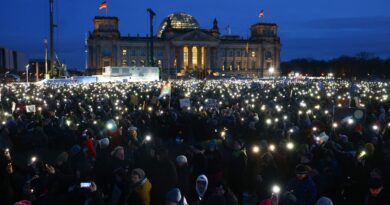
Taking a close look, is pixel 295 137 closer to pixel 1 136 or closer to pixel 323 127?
pixel 323 127

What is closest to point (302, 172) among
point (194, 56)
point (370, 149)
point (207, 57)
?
point (370, 149)

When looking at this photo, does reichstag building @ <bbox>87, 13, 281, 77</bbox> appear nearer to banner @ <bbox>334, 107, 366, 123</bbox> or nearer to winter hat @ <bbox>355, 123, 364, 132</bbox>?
banner @ <bbox>334, 107, 366, 123</bbox>

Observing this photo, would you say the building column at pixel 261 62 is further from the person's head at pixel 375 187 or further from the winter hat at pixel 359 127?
the person's head at pixel 375 187

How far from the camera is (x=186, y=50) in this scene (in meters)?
116

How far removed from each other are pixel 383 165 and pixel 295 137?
389 centimetres

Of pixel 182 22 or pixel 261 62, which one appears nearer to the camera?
pixel 261 62

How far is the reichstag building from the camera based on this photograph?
110 metres

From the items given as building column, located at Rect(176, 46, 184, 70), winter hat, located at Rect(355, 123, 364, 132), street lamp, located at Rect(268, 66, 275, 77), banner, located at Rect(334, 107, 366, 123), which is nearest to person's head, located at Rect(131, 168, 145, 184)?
winter hat, located at Rect(355, 123, 364, 132)

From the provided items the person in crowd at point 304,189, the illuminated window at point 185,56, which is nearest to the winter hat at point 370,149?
the person in crowd at point 304,189

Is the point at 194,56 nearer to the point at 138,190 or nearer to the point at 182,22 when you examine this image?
the point at 182,22

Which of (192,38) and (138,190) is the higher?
(192,38)

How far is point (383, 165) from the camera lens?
Result: 26.7 feet

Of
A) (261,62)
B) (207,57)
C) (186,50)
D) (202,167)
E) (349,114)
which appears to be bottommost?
(202,167)

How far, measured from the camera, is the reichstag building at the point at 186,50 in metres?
110
